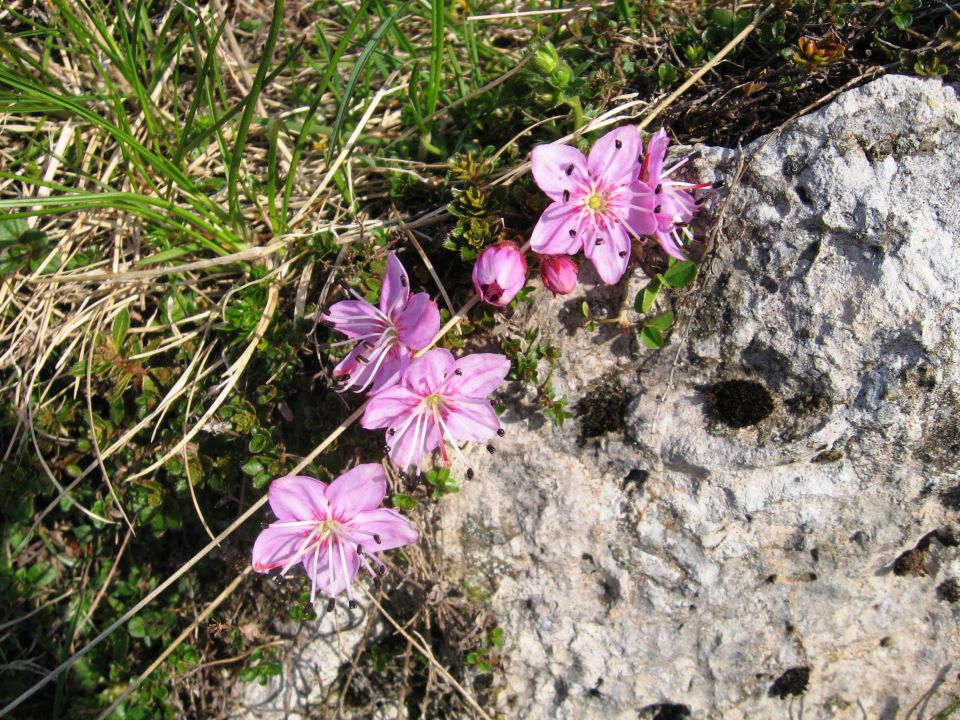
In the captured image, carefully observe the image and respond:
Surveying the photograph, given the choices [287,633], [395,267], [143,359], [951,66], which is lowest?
[287,633]

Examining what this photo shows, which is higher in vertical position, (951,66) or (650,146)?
(951,66)

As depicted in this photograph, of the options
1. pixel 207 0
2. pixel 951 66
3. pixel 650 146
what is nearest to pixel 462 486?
pixel 650 146

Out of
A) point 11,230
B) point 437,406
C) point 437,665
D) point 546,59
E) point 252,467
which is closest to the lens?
point 437,406

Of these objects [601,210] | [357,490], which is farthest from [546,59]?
[357,490]

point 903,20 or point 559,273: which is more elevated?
point 903,20

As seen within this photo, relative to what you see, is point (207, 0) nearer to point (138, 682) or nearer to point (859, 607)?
point (138, 682)

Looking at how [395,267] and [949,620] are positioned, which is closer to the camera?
[395,267]

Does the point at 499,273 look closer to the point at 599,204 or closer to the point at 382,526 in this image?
the point at 599,204
